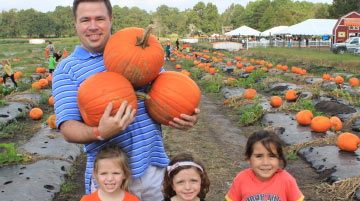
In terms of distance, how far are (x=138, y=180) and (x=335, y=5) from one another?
51.9 meters

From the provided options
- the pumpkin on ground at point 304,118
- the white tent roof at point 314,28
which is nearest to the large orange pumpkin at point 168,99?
the pumpkin on ground at point 304,118

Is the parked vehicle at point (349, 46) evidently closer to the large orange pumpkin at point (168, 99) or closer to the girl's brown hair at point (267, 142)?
the girl's brown hair at point (267, 142)

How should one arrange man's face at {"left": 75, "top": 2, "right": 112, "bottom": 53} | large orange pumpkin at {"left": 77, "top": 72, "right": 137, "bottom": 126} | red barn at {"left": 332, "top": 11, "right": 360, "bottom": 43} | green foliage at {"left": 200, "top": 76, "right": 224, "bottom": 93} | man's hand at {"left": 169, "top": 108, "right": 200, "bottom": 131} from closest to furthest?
large orange pumpkin at {"left": 77, "top": 72, "right": 137, "bottom": 126} < man's face at {"left": 75, "top": 2, "right": 112, "bottom": 53} < man's hand at {"left": 169, "top": 108, "right": 200, "bottom": 131} < green foliage at {"left": 200, "top": 76, "right": 224, "bottom": 93} < red barn at {"left": 332, "top": 11, "right": 360, "bottom": 43}

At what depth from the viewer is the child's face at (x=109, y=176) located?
2.31 metres

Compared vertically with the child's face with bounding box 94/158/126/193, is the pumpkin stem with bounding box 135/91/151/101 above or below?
above

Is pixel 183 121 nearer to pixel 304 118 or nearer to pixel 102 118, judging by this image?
pixel 102 118

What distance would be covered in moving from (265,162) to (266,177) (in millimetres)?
134

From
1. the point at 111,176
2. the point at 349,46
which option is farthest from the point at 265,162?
A: the point at 349,46

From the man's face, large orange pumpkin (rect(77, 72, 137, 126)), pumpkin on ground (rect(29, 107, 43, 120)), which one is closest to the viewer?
large orange pumpkin (rect(77, 72, 137, 126))

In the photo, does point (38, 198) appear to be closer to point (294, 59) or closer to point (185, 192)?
point (185, 192)

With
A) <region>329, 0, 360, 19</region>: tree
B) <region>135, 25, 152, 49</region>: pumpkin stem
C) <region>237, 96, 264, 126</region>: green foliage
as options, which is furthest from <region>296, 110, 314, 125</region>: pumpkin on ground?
<region>329, 0, 360, 19</region>: tree

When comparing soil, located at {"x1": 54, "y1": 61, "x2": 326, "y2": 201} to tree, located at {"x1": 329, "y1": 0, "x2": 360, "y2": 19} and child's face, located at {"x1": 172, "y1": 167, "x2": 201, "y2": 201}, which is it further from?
tree, located at {"x1": 329, "y1": 0, "x2": 360, "y2": 19}

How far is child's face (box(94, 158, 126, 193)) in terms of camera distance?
2307 mm

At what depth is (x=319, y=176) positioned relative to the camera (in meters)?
5.33
